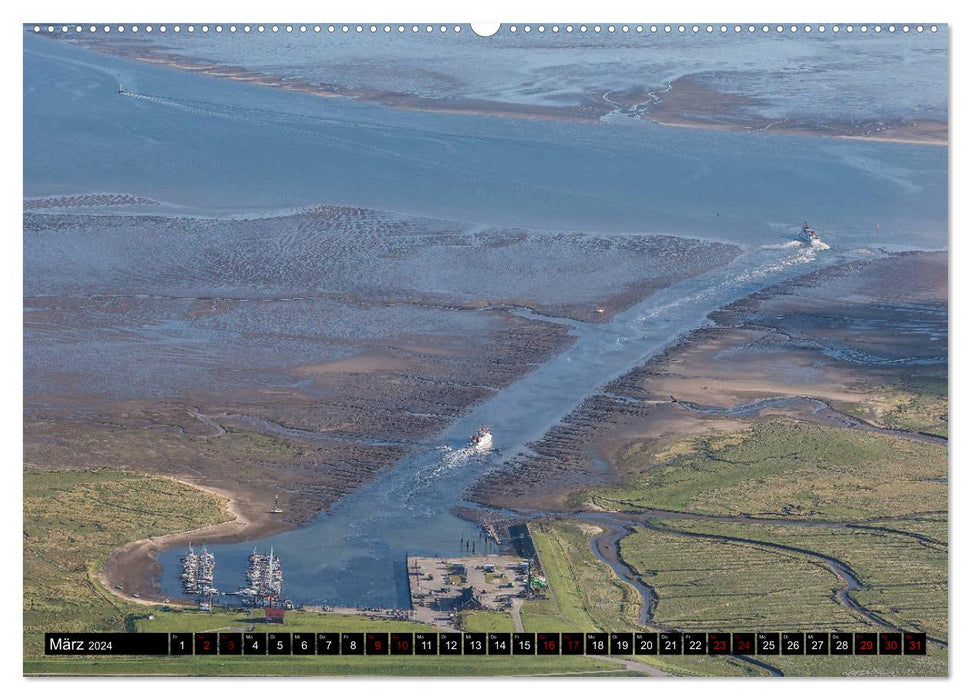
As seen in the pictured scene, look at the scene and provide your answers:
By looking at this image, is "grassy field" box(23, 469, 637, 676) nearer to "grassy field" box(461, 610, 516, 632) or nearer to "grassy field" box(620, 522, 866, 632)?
"grassy field" box(461, 610, 516, 632)

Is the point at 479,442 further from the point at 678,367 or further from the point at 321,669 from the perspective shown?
the point at 321,669

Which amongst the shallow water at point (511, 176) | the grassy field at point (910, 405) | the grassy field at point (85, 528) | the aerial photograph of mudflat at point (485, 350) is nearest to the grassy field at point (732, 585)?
the aerial photograph of mudflat at point (485, 350)

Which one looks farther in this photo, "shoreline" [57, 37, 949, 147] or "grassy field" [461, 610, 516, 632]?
"shoreline" [57, 37, 949, 147]

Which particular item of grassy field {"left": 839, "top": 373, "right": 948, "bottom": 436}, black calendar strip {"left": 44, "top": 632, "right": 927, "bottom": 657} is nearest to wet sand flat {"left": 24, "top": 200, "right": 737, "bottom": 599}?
black calendar strip {"left": 44, "top": 632, "right": 927, "bottom": 657}

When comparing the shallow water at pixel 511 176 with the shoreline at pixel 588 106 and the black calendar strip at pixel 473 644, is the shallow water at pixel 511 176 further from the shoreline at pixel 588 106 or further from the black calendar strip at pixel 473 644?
the black calendar strip at pixel 473 644

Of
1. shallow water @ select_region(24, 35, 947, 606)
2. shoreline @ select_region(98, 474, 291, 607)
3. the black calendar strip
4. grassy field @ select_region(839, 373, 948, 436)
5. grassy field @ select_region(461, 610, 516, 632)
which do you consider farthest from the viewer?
shallow water @ select_region(24, 35, 947, 606)

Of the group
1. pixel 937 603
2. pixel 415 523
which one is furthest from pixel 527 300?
pixel 937 603
